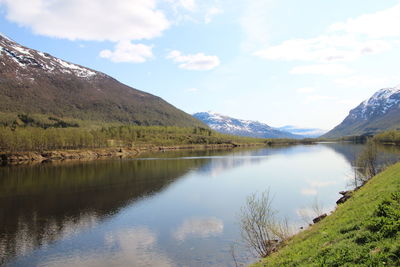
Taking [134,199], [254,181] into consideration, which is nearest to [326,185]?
[254,181]

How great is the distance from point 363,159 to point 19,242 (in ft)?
203

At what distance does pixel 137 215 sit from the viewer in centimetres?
4784

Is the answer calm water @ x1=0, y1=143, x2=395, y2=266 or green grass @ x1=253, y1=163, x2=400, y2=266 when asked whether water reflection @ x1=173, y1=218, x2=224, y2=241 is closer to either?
calm water @ x1=0, y1=143, x2=395, y2=266

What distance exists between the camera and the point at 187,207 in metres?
52.9

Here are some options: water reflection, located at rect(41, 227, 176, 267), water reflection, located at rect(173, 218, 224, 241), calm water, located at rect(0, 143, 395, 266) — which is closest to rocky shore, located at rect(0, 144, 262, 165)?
calm water, located at rect(0, 143, 395, 266)

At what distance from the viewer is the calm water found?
31.1 meters

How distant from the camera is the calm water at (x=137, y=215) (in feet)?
102

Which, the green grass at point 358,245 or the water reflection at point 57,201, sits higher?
the green grass at point 358,245

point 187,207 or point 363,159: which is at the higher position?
point 363,159

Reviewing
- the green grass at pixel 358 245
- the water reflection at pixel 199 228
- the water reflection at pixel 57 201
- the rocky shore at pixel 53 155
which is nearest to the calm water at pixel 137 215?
the water reflection at pixel 199 228

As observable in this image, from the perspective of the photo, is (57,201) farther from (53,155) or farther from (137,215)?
(53,155)

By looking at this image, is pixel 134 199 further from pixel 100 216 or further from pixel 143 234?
pixel 143 234

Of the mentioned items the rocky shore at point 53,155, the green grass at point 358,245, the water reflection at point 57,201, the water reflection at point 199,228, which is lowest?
the water reflection at point 199,228

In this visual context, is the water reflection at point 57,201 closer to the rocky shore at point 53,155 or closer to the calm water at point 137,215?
Result: the calm water at point 137,215
